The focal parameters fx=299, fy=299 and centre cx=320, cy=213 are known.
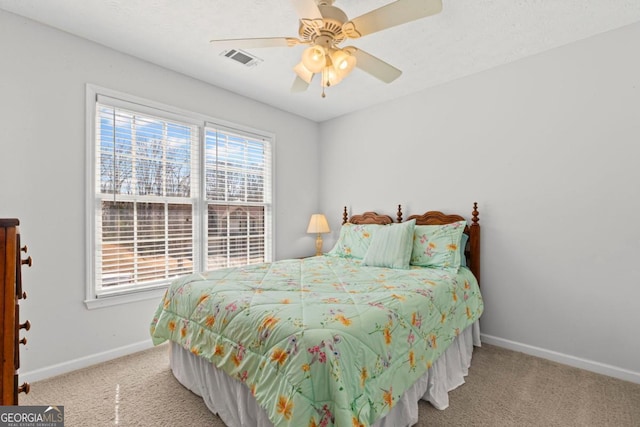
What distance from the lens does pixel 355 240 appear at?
335 cm

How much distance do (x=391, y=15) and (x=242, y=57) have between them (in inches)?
60.1

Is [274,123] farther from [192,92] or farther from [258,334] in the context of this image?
[258,334]

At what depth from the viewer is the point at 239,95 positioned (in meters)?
3.43

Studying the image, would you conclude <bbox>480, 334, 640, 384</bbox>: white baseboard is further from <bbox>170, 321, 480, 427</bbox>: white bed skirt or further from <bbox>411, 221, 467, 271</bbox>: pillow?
<bbox>411, 221, 467, 271</bbox>: pillow

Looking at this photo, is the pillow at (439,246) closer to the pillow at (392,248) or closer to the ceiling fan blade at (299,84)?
the pillow at (392,248)

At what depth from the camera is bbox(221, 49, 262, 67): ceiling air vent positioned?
2570mm

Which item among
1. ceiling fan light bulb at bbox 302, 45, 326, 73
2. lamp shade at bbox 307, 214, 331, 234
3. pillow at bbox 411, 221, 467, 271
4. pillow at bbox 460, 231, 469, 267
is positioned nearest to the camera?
ceiling fan light bulb at bbox 302, 45, 326, 73

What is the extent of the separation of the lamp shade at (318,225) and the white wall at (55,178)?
2010mm

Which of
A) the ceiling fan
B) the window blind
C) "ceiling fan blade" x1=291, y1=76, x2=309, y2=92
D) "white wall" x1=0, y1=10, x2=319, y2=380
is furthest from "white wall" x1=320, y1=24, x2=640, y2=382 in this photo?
"white wall" x1=0, y1=10, x2=319, y2=380

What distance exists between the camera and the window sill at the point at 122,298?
2414 millimetres

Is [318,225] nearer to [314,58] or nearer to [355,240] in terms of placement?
[355,240]

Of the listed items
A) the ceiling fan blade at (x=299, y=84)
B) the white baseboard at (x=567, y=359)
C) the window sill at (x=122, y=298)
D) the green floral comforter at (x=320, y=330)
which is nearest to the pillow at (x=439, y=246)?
the green floral comforter at (x=320, y=330)

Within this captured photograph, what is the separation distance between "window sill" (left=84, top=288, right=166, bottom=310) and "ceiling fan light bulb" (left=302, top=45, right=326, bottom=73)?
2.38 metres

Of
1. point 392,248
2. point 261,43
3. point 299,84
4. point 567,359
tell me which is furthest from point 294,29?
point 567,359
